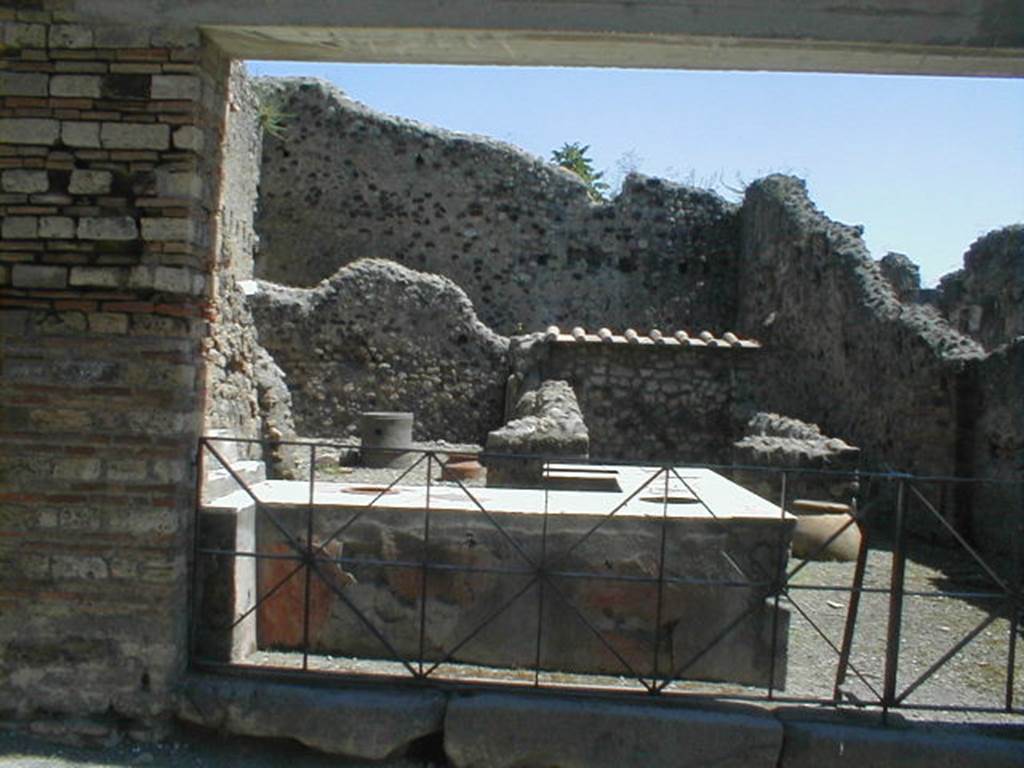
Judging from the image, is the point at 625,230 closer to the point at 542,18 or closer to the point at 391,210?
the point at 391,210

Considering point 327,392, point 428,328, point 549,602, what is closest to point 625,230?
point 428,328

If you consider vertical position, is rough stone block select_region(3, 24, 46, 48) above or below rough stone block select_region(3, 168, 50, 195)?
above

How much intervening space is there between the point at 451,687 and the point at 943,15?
3.67m

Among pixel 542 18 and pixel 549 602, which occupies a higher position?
pixel 542 18

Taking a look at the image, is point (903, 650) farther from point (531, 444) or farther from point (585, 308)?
point (585, 308)

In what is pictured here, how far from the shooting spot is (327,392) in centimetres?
1442

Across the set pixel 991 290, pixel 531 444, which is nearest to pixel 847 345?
pixel 991 290

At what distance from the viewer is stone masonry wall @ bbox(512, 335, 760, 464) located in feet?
45.3

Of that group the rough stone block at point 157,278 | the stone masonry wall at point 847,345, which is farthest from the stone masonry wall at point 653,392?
the rough stone block at point 157,278

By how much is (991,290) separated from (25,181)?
12.6 meters

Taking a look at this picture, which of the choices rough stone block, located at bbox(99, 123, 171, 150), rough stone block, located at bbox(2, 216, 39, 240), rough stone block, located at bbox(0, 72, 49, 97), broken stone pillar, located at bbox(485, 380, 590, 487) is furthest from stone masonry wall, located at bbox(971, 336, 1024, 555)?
rough stone block, located at bbox(0, 72, 49, 97)

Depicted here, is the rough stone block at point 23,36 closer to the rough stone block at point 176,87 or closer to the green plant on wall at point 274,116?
the rough stone block at point 176,87

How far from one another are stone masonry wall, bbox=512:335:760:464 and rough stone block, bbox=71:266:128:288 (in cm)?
960

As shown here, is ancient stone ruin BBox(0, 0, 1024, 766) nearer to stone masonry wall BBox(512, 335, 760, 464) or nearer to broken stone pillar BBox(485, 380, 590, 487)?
broken stone pillar BBox(485, 380, 590, 487)
